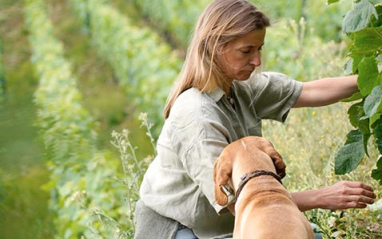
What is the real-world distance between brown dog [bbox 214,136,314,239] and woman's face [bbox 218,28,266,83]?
48 centimetres

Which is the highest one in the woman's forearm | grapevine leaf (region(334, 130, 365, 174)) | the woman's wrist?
the woman's forearm

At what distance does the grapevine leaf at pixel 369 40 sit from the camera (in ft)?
8.73

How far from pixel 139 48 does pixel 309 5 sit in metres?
2.54

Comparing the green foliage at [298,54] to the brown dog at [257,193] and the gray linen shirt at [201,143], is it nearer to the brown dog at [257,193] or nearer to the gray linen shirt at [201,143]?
the gray linen shirt at [201,143]

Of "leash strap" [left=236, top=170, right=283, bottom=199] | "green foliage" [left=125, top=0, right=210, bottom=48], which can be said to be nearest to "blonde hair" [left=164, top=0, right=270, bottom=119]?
"leash strap" [left=236, top=170, right=283, bottom=199]

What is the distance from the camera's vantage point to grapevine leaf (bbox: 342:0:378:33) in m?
2.60

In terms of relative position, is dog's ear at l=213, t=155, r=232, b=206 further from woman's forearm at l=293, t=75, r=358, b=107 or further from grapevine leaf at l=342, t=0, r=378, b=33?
woman's forearm at l=293, t=75, r=358, b=107

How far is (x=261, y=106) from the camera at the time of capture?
358 cm

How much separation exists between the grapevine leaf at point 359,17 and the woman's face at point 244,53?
0.55 metres

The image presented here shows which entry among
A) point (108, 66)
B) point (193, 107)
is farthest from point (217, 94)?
point (108, 66)

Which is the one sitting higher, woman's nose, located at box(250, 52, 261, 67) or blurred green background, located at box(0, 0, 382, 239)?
woman's nose, located at box(250, 52, 261, 67)

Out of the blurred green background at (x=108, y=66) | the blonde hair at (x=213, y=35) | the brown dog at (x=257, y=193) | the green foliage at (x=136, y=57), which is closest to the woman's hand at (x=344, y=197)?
the brown dog at (x=257, y=193)

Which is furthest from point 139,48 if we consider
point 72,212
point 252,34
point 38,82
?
point 252,34

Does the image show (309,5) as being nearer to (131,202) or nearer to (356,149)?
(131,202)
